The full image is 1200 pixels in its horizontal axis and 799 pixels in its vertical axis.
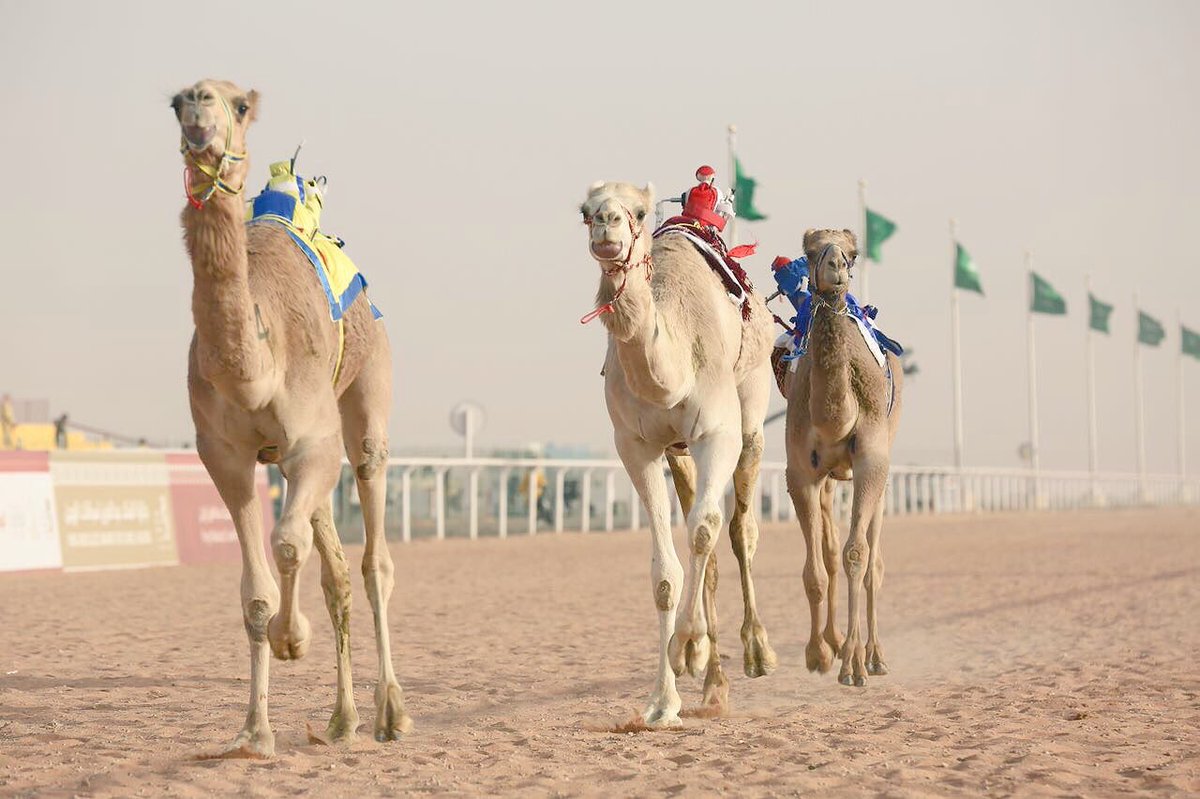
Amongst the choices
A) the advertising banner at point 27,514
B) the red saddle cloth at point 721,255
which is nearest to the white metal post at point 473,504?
the advertising banner at point 27,514

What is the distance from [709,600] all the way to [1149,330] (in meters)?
79.0

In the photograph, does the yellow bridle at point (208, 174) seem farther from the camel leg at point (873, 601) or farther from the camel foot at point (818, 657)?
the camel leg at point (873, 601)

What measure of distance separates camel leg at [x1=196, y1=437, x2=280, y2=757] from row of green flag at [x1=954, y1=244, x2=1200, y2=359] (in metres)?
55.1

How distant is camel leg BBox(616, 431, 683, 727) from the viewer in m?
8.84

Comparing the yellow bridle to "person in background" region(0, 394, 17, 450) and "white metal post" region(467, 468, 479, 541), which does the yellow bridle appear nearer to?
"white metal post" region(467, 468, 479, 541)

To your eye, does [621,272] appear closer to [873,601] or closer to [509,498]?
[873,601]

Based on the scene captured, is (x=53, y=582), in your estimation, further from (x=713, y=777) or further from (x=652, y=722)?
(x=713, y=777)

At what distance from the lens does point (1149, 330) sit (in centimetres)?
8406

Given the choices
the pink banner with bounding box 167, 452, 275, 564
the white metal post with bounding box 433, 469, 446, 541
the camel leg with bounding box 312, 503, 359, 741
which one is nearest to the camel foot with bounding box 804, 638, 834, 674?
the camel leg with bounding box 312, 503, 359, 741

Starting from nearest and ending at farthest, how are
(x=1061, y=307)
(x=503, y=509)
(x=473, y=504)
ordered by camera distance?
(x=473, y=504), (x=503, y=509), (x=1061, y=307)

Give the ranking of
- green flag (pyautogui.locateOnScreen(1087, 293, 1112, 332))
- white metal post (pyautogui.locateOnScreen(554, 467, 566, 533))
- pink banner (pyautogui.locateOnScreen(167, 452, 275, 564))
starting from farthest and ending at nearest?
green flag (pyautogui.locateOnScreen(1087, 293, 1112, 332)) < white metal post (pyautogui.locateOnScreen(554, 467, 566, 533)) < pink banner (pyautogui.locateOnScreen(167, 452, 275, 564))

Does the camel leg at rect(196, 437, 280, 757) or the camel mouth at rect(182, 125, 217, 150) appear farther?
the camel leg at rect(196, 437, 280, 757)

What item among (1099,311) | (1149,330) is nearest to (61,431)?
(1099,311)

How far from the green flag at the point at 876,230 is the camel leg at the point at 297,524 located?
3993cm
